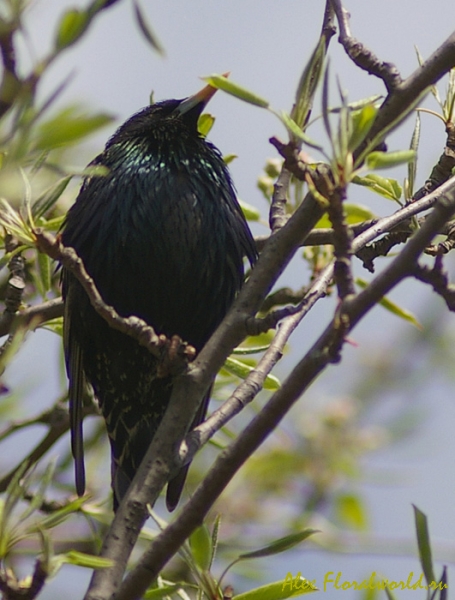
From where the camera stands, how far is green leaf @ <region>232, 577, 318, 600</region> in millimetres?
1725

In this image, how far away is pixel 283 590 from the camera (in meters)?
1.73

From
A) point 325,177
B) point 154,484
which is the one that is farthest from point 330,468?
point 325,177

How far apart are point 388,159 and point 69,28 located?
0.61 m

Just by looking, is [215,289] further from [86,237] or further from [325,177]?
[325,177]

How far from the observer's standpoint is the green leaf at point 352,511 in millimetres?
2525

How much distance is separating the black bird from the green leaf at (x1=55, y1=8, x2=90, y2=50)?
1.79m

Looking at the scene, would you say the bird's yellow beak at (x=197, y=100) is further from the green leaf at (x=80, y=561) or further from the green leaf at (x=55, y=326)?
the green leaf at (x=80, y=561)

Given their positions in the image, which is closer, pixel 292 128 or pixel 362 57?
pixel 292 128

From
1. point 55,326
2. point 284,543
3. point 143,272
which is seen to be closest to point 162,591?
point 284,543

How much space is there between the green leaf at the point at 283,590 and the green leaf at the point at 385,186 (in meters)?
1.02

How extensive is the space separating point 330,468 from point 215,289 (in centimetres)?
78

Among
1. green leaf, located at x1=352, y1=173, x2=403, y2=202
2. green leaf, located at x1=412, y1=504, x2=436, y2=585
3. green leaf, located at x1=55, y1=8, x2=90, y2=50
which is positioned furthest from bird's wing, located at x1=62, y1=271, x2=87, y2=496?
green leaf, located at x1=55, y1=8, x2=90, y2=50

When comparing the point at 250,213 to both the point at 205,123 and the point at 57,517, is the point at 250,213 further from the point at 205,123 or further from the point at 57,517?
the point at 57,517

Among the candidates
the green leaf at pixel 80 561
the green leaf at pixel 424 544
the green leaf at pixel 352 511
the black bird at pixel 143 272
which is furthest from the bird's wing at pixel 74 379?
the green leaf at pixel 424 544
